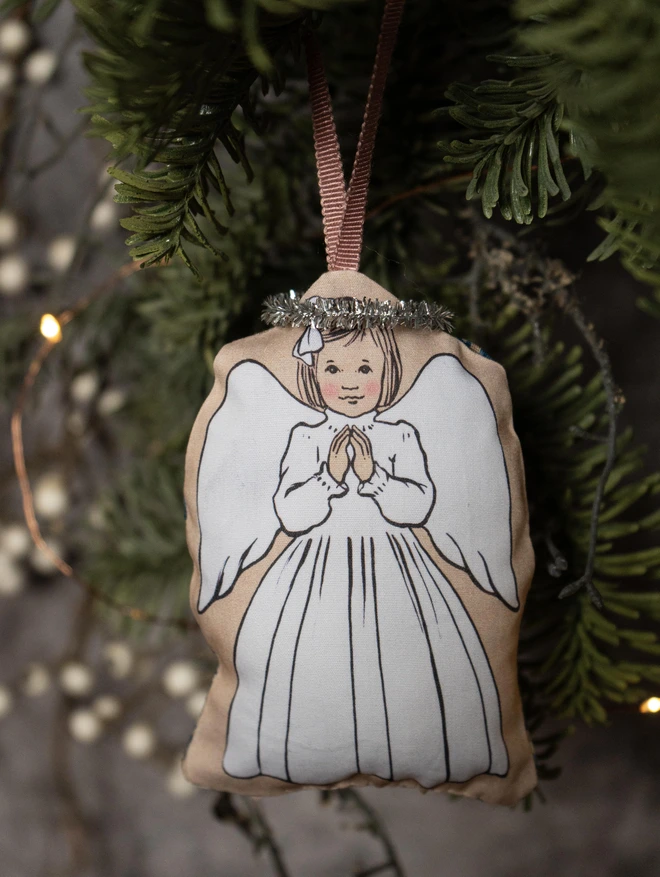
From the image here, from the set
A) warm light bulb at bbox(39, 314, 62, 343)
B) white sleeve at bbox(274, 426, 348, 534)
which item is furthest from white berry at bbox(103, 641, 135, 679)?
white sleeve at bbox(274, 426, 348, 534)

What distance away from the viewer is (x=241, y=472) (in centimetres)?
35

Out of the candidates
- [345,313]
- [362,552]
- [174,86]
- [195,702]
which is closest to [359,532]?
[362,552]

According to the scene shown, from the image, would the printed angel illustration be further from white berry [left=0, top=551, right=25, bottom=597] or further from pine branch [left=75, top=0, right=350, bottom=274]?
white berry [left=0, top=551, right=25, bottom=597]

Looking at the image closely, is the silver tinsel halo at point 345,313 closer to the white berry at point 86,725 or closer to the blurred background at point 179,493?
the blurred background at point 179,493

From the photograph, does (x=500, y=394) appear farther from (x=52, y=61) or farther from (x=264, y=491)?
(x=52, y=61)

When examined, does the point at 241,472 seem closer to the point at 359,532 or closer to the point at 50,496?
the point at 359,532

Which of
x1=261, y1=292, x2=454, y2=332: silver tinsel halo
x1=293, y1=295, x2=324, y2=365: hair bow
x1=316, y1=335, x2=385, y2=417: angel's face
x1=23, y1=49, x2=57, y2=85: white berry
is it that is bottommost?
x1=316, y1=335, x2=385, y2=417: angel's face

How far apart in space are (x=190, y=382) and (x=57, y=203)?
352 mm

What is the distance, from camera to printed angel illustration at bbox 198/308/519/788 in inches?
13.3

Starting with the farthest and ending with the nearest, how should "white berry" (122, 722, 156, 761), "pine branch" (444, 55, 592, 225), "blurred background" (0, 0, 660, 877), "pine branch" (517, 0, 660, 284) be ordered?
"white berry" (122, 722, 156, 761), "blurred background" (0, 0, 660, 877), "pine branch" (444, 55, 592, 225), "pine branch" (517, 0, 660, 284)

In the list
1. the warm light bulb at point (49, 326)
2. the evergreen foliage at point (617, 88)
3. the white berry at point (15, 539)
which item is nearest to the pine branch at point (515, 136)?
the evergreen foliage at point (617, 88)

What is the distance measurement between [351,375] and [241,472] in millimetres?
79

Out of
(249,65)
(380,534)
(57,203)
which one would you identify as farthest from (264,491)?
(57,203)

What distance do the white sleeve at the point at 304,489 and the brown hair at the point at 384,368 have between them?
23 millimetres
